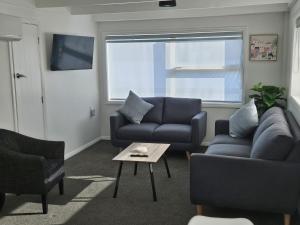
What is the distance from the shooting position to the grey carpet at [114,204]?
11.1 ft

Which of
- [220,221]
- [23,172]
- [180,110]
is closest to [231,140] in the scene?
[180,110]

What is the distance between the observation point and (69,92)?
5504 millimetres

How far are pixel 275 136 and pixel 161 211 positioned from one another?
138cm

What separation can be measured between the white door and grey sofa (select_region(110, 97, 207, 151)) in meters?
1.22

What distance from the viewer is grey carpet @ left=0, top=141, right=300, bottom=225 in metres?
3.39

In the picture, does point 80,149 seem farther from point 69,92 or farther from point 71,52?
point 71,52

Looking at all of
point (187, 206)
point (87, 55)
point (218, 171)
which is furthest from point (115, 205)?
point (87, 55)

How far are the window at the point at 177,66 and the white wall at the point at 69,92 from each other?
0.49 metres

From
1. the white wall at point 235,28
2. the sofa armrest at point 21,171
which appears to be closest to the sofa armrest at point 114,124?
the white wall at point 235,28

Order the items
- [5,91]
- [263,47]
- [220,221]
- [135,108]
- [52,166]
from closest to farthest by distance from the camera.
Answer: [220,221], [52,166], [5,91], [263,47], [135,108]

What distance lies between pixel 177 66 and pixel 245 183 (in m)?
3.38

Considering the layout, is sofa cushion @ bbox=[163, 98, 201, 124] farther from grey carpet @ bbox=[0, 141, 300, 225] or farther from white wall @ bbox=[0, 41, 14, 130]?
white wall @ bbox=[0, 41, 14, 130]

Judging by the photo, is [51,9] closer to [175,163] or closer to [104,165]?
[104,165]

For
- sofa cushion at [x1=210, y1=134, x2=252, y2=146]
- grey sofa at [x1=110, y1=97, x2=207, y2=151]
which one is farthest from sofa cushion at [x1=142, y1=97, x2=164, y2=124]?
sofa cushion at [x1=210, y1=134, x2=252, y2=146]
